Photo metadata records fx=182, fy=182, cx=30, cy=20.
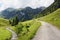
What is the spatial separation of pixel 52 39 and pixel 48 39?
2.72 ft

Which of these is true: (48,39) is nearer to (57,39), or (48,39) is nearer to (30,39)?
(57,39)

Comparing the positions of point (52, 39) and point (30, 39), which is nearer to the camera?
point (52, 39)

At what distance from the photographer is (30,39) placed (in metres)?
41.6

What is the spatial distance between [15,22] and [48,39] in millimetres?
157415

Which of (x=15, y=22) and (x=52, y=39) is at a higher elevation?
(x=52, y=39)

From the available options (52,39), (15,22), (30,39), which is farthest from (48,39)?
(15,22)

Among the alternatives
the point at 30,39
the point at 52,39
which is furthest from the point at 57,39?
the point at 30,39

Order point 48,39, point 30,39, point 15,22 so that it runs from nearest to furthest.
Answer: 1. point 48,39
2. point 30,39
3. point 15,22

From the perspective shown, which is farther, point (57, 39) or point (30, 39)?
point (30, 39)

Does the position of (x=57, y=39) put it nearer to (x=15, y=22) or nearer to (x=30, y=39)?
(x=30, y=39)

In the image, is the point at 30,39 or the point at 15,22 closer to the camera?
the point at 30,39

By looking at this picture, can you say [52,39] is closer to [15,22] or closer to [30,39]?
[30,39]

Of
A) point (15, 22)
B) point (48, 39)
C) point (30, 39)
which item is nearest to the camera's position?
point (48, 39)

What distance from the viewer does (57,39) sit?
37.0 metres
